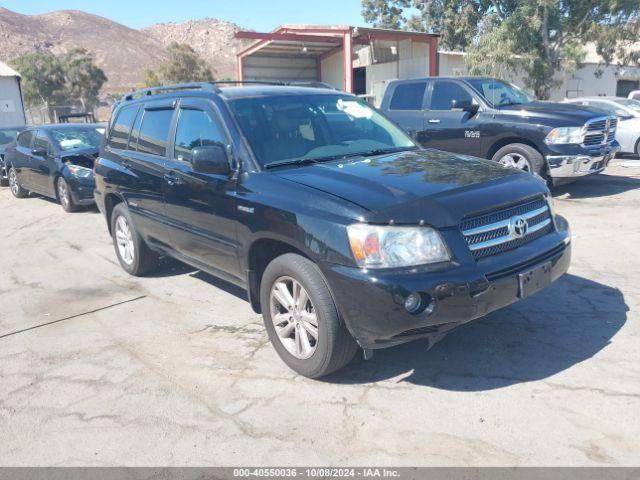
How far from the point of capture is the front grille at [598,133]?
880 cm

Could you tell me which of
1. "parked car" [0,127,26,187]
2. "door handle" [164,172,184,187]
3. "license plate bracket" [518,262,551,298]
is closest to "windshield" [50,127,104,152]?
"parked car" [0,127,26,187]

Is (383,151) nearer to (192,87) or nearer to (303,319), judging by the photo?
(303,319)

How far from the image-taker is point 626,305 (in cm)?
476

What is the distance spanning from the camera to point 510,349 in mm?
4125

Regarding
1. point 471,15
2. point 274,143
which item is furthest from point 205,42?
point 274,143

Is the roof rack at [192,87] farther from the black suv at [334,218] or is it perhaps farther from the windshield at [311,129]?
the windshield at [311,129]

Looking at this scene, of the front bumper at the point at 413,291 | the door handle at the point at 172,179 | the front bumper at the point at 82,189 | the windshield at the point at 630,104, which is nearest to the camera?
the front bumper at the point at 413,291

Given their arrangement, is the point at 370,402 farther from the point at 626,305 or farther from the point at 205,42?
the point at 205,42

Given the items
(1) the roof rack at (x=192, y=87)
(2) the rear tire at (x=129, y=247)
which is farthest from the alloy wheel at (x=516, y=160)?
(2) the rear tire at (x=129, y=247)

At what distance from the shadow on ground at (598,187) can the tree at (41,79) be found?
159 ft

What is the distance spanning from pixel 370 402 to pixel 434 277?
2.98ft

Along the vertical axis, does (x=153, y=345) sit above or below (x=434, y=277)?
below

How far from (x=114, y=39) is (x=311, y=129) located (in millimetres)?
118192

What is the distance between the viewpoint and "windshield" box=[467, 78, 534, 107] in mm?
9609
